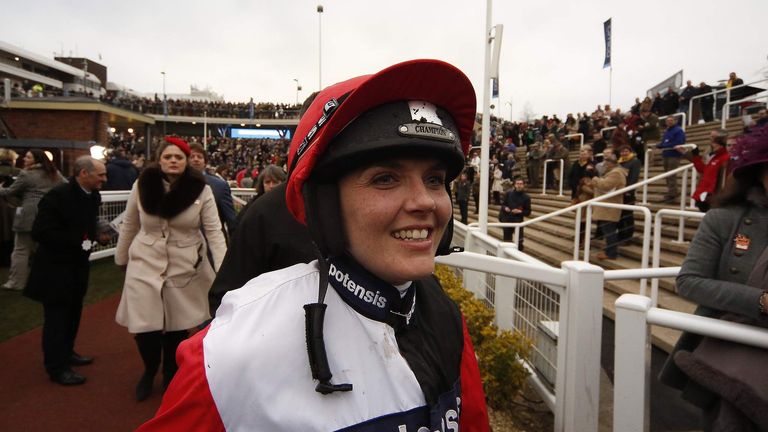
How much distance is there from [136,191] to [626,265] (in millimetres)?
6684

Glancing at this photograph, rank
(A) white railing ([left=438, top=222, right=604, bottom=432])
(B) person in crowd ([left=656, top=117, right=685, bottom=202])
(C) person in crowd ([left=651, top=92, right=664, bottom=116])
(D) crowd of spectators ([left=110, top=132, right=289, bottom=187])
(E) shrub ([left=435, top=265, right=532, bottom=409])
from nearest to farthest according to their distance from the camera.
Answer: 1. (A) white railing ([left=438, top=222, right=604, bottom=432])
2. (E) shrub ([left=435, top=265, right=532, bottom=409])
3. (B) person in crowd ([left=656, top=117, right=685, bottom=202])
4. (C) person in crowd ([left=651, top=92, right=664, bottom=116])
5. (D) crowd of spectators ([left=110, top=132, right=289, bottom=187])

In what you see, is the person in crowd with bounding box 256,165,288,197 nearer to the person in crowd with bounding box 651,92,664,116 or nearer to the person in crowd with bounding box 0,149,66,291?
the person in crowd with bounding box 0,149,66,291

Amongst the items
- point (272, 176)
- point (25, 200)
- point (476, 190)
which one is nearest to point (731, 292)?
point (272, 176)

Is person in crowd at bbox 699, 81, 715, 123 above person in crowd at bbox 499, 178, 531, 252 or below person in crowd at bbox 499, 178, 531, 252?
above

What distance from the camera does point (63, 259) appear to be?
3824mm

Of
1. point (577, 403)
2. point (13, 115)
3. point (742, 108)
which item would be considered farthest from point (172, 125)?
point (577, 403)

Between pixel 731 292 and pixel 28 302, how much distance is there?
727 centimetres

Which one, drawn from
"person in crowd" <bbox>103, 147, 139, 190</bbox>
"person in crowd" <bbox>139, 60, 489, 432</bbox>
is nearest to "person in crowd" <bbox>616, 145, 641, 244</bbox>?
"person in crowd" <bbox>139, 60, 489, 432</bbox>

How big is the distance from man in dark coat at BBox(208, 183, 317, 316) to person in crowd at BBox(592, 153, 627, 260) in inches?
259

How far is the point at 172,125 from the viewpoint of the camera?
4928 cm

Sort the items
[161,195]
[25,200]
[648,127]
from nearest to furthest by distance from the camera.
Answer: [161,195], [25,200], [648,127]

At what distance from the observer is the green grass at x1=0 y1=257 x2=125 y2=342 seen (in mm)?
5191

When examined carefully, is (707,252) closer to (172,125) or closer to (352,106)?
(352,106)

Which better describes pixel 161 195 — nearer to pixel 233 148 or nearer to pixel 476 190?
pixel 476 190
